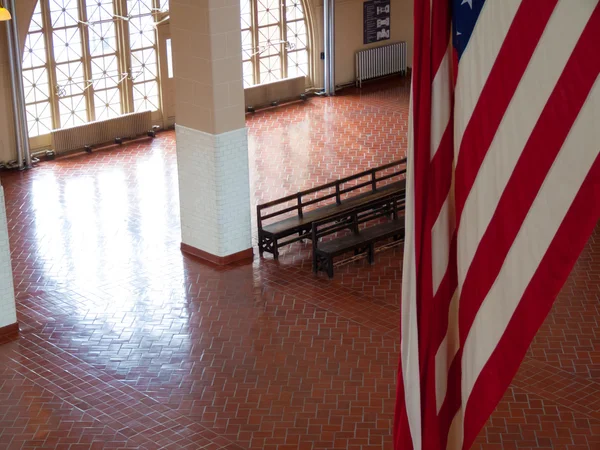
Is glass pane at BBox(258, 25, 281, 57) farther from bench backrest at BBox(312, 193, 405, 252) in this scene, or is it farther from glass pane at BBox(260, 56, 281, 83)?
bench backrest at BBox(312, 193, 405, 252)

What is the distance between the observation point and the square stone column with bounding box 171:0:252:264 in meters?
12.3

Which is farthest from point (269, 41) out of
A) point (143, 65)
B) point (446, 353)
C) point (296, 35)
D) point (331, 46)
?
point (446, 353)

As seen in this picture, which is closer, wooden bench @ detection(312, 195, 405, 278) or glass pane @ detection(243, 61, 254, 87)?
wooden bench @ detection(312, 195, 405, 278)

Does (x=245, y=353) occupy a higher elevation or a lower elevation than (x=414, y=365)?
lower

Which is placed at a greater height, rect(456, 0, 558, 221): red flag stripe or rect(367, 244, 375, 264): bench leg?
rect(456, 0, 558, 221): red flag stripe

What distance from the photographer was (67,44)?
59.8 ft

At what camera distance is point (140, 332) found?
11250 mm

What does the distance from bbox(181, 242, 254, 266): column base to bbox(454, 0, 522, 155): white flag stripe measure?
31.5 feet

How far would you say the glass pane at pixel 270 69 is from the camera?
21594mm

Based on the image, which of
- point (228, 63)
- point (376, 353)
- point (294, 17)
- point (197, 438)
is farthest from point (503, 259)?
point (294, 17)

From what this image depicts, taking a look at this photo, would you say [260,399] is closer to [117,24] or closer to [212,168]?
[212,168]

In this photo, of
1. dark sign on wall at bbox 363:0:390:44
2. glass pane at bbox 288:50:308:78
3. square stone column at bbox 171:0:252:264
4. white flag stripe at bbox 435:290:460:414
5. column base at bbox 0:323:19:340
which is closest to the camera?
white flag stripe at bbox 435:290:460:414

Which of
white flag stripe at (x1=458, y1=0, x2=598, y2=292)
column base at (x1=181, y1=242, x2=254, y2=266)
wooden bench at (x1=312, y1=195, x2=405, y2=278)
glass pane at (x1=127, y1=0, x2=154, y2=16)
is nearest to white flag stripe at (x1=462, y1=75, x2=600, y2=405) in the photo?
white flag stripe at (x1=458, y1=0, x2=598, y2=292)

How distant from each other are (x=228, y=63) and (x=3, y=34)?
6212 mm
